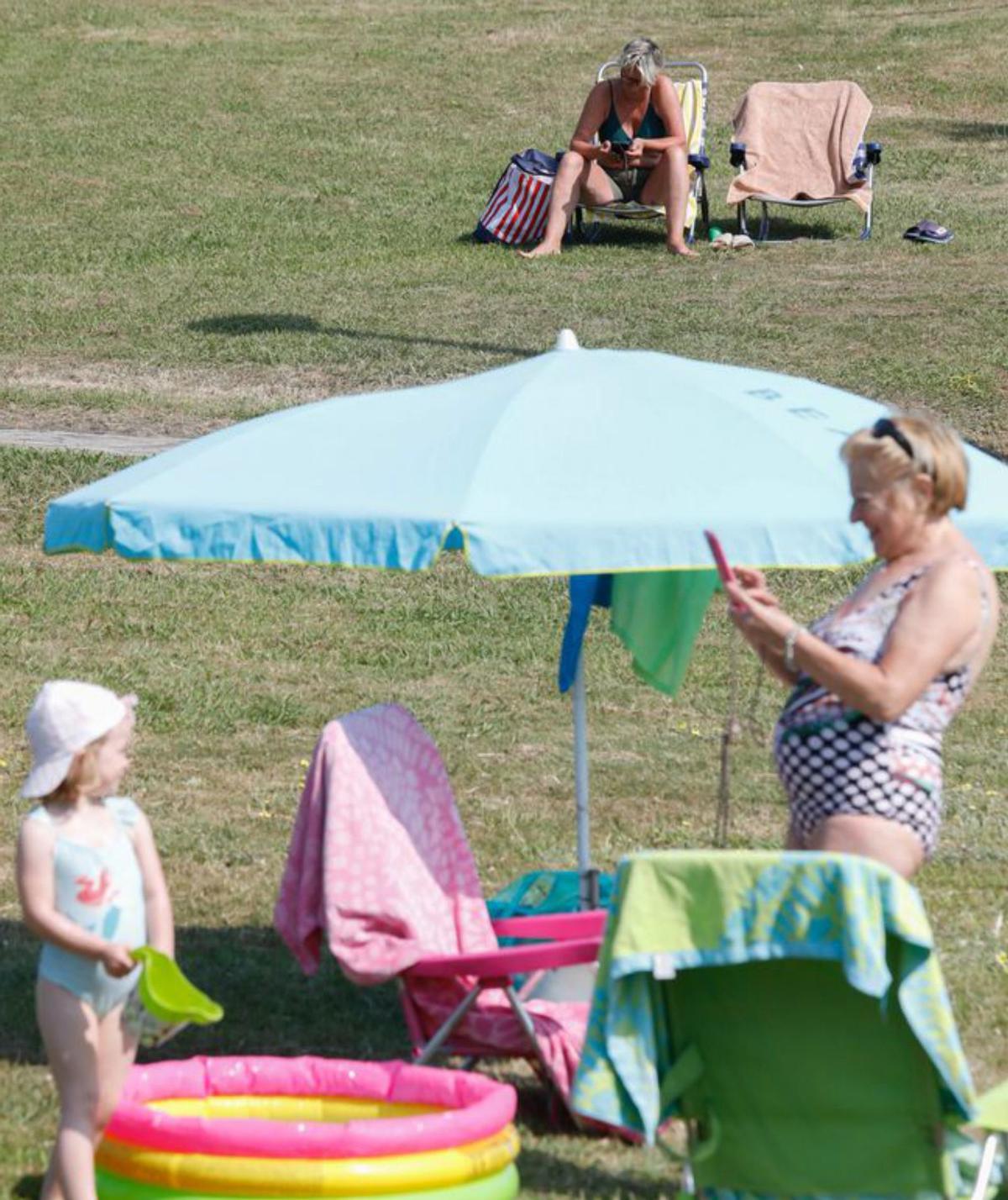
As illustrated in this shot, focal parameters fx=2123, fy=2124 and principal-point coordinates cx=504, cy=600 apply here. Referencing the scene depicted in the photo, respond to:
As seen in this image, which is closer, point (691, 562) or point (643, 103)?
point (691, 562)

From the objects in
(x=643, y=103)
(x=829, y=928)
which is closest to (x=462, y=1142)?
(x=829, y=928)

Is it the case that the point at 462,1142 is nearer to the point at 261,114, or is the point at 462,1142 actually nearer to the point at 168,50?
the point at 261,114

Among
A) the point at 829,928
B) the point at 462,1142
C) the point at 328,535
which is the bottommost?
the point at 462,1142

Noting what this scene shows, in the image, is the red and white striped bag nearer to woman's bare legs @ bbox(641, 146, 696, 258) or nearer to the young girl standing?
woman's bare legs @ bbox(641, 146, 696, 258)

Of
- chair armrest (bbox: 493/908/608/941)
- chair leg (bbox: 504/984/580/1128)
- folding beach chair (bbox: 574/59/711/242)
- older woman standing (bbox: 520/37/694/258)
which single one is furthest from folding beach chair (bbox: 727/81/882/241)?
chair leg (bbox: 504/984/580/1128)

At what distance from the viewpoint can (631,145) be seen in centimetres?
1569

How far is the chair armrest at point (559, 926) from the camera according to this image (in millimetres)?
5359

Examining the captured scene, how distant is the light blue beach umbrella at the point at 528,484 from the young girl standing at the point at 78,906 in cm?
62

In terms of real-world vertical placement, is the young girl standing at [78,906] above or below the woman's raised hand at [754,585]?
below

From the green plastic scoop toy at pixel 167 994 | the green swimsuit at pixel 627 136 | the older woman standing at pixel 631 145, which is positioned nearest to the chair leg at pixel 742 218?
the older woman standing at pixel 631 145

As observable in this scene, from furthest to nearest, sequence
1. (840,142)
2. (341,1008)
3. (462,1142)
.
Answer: (840,142), (341,1008), (462,1142)

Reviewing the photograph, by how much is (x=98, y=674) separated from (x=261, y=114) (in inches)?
547

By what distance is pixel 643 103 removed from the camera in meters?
15.7

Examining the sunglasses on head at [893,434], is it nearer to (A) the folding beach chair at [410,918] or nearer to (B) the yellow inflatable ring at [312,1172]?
(A) the folding beach chair at [410,918]
